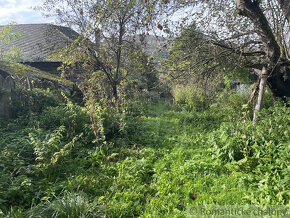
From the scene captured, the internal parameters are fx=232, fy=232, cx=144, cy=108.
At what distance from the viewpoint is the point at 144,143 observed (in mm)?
5270

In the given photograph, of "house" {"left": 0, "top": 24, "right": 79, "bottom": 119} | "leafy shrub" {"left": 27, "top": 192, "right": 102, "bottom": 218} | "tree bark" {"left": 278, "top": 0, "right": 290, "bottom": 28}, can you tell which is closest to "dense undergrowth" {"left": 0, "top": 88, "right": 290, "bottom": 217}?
"leafy shrub" {"left": 27, "top": 192, "right": 102, "bottom": 218}

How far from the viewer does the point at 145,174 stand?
3604mm

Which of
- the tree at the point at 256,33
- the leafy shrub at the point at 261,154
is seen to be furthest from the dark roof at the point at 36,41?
the leafy shrub at the point at 261,154

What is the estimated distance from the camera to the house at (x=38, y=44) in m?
10.5

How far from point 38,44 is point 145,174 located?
1112cm

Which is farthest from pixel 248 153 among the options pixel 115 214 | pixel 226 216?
pixel 115 214

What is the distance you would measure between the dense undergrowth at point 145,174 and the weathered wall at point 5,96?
117 cm

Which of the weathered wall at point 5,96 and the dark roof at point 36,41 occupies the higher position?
the dark roof at point 36,41

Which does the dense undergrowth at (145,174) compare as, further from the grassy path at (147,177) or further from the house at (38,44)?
the house at (38,44)

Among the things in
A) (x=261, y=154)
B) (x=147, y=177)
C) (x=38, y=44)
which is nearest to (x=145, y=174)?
(x=147, y=177)

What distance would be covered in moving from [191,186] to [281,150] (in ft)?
4.16

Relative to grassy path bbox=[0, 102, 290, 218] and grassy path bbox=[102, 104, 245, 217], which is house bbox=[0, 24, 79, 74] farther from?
grassy path bbox=[102, 104, 245, 217]

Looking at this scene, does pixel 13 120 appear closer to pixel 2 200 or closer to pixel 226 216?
pixel 2 200

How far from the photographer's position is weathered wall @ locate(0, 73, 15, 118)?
6.04 metres
